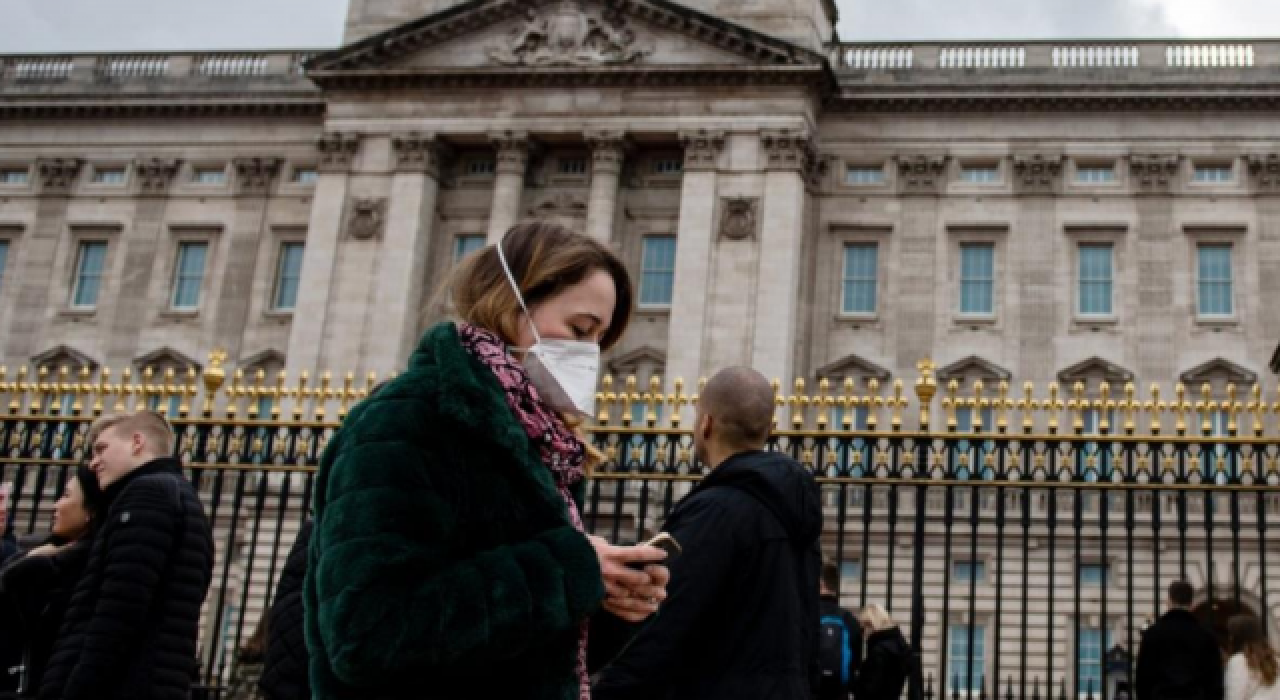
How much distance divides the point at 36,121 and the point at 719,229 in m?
21.8

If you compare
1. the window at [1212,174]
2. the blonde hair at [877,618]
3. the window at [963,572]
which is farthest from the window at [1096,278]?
the blonde hair at [877,618]

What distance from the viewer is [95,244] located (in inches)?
1658

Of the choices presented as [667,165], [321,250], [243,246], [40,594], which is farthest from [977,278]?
[40,594]

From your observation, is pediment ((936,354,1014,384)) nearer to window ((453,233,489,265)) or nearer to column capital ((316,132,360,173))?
window ((453,233,489,265))

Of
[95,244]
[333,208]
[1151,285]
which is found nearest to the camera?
[1151,285]

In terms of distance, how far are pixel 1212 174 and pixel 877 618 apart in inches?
1181

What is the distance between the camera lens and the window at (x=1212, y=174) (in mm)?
36500

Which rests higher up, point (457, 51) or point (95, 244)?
point (457, 51)

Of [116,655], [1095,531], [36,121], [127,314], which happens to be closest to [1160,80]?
[1095,531]

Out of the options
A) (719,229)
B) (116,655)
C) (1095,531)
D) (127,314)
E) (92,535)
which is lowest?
(116,655)

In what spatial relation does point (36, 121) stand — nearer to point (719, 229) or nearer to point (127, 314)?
point (127, 314)

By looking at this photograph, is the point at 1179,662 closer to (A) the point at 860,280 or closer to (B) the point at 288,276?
(A) the point at 860,280

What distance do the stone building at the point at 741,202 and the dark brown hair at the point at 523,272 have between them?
31169mm

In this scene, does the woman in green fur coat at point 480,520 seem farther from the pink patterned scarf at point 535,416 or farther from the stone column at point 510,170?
the stone column at point 510,170
